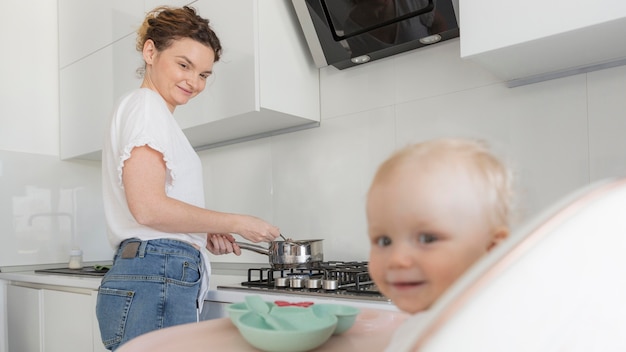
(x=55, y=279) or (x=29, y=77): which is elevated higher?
(x=29, y=77)

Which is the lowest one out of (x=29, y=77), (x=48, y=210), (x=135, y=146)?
(x=48, y=210)

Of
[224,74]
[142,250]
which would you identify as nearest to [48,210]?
[224,74]

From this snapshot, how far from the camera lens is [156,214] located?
35.5 inches

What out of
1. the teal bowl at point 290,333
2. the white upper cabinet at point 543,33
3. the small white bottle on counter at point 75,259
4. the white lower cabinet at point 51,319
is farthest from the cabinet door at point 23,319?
the teal bowl at point 290,333

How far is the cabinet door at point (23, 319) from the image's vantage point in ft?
6.14

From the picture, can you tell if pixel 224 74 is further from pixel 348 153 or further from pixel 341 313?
A: pixel 341 313

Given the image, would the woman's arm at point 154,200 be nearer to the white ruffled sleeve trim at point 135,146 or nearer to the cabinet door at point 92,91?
the white ruffled sleeve trim at point 135,146

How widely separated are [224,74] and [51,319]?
1076mm

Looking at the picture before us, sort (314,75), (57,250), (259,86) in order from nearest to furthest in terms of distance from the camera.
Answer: (259,86)
(314,75)
(57,250)

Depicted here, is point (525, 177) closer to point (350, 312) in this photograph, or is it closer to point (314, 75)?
point (350, 312)

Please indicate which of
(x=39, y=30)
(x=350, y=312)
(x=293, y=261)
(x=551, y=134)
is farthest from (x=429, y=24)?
(x=39, y=30)

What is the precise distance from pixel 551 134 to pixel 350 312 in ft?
3.69

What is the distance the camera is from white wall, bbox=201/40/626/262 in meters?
1.23

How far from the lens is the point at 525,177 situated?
240 mm
